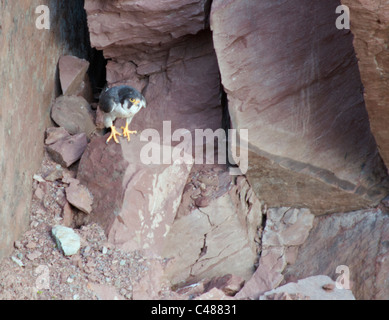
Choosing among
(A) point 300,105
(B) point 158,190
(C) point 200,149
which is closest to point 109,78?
(C) point 200,149

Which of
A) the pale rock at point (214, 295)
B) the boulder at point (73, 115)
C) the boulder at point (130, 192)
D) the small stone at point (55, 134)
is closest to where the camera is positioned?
the pale rock at point (214, 295)

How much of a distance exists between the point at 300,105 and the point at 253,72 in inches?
22.4

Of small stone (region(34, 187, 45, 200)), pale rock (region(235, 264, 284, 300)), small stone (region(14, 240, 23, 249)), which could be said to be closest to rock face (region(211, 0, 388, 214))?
pale rock (region(235, 264, 284, 300))

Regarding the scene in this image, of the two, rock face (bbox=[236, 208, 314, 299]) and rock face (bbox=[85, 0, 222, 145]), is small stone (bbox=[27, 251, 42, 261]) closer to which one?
rock face (bbox=[236, 208, 314, 299])

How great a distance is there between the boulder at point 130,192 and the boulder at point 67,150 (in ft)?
0.93

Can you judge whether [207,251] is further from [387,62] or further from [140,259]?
→ [387,62]

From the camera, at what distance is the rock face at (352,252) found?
5336mm

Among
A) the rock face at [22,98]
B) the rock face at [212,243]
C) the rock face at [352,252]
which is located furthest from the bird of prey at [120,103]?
the rock face at [352,252]

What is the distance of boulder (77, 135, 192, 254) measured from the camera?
17.4 ft

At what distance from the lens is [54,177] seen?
18.5ft

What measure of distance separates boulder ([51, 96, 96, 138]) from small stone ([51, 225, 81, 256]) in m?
1.51

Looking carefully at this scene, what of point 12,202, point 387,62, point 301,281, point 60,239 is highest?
point 387,62

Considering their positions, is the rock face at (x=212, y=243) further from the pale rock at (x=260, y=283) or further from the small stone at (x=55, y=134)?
the small stone at (x=55, y=134)

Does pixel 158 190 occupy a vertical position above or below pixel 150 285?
above
